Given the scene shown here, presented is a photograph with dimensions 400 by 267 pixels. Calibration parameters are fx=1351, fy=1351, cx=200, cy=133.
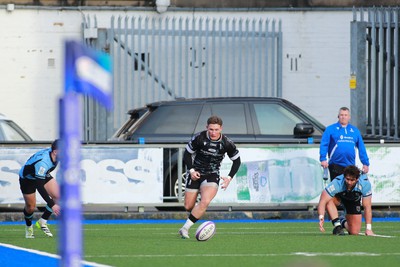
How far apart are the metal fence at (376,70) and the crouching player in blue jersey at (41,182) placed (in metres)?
10.4

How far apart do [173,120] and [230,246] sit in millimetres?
7309

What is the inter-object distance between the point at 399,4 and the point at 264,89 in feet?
12.4

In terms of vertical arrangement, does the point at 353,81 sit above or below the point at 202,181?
above

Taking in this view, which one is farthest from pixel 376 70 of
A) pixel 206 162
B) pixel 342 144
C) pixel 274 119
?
pixel 206 162

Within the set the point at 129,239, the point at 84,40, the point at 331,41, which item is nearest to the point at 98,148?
the point at 129,239

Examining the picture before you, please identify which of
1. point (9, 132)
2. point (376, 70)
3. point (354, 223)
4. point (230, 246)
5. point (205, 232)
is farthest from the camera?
point (376, 70)

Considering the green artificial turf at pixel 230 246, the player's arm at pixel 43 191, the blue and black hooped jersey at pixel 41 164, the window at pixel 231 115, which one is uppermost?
the window at pixel 231 115

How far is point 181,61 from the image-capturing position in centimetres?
2961

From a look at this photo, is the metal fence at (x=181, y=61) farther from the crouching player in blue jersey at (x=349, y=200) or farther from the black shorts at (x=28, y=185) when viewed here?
the crouching player in blue jersey at (x=349, y=200)

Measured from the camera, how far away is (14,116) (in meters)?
30.0

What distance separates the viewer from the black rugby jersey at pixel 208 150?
58.4ft

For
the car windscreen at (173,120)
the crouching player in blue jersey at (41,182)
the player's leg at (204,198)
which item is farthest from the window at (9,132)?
the player's leg at (204,198)

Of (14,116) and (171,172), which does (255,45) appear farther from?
(171,172)

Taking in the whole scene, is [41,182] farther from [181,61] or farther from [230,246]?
[181,61]
